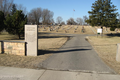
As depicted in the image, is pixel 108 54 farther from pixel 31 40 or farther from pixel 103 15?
pixel 103 15

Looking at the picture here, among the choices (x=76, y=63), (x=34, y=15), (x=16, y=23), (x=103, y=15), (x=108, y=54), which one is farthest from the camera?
(x=34, y=15)

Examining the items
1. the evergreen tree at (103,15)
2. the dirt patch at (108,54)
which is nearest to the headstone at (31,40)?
the dirt patch at (108,54)

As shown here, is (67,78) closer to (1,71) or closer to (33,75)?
(33,75)

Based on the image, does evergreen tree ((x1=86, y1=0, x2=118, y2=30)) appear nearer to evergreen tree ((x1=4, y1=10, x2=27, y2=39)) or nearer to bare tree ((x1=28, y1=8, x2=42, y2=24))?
evergreen tree ((x1=4, y1=10, x2=27, y2=39))

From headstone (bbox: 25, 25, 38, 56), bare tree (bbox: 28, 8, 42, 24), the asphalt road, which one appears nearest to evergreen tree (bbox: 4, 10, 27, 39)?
headstone (bbox: 25, 25, 38, 56)

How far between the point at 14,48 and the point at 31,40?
1226mm

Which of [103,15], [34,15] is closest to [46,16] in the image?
[34,15]

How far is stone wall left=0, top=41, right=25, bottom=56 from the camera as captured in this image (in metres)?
7.57

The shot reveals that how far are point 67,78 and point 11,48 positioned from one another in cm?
485

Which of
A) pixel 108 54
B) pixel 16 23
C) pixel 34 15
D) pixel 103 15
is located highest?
pixel 34 15

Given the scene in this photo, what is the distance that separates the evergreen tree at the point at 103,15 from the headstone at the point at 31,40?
2030cm

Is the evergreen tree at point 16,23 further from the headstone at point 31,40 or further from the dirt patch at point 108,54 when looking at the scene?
the headstone at point 31,40

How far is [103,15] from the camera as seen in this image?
2652 cm

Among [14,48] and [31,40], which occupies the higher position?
[31,40]
